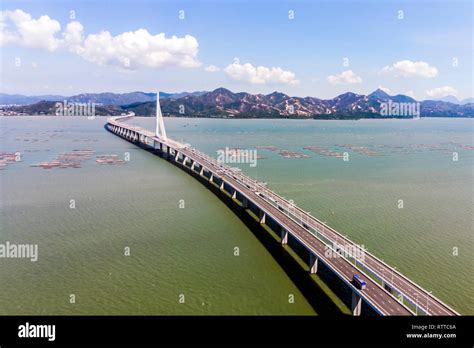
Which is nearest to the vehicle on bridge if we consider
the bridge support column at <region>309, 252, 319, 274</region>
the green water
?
the green water

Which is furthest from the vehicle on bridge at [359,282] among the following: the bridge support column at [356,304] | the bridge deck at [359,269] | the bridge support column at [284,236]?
the bridge support column at [284,236]

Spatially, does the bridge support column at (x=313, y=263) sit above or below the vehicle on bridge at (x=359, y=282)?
below

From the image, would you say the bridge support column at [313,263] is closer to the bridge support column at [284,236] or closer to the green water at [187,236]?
the green water at [187,236]

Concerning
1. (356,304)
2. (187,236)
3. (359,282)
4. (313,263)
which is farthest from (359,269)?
(187,236)

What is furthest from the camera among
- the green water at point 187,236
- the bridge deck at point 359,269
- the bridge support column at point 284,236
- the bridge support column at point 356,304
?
the bridge support column at point 284,236

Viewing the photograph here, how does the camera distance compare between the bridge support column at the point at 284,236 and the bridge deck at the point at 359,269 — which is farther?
the bridge support column at the point at 284,236

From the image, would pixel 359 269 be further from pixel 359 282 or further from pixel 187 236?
pixel 187 236
